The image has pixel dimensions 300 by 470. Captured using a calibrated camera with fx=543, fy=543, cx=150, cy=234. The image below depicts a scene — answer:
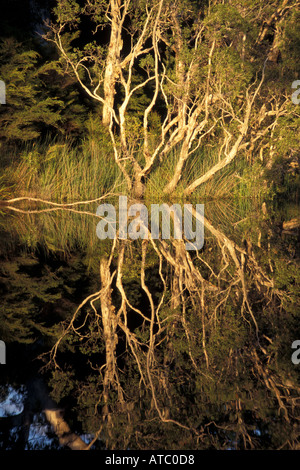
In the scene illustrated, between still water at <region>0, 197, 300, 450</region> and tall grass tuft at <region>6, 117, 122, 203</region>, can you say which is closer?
still water at <region>0, 197, 300, 450</region>

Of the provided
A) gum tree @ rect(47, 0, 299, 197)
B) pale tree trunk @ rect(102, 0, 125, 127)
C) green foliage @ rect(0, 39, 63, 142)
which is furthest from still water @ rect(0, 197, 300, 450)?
pale tree trunk @ rect(102, 0, 125, 127)

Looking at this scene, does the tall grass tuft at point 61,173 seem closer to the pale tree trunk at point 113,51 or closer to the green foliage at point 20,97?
the green foliage at point 20,97

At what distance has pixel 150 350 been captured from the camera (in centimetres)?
229

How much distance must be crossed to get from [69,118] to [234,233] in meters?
6.70

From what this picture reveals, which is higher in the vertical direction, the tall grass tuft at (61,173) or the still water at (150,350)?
the tall grass tuft at (61,173)

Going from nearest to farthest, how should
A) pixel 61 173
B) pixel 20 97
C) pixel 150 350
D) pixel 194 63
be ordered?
pixel 150 350 < pixel 194 63 < pixel 20 97 < pixel 61 173

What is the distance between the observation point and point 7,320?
2621mm

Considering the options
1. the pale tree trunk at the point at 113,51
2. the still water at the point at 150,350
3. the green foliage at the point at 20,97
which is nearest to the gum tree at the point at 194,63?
the pale tree trunk at the point at 113,51

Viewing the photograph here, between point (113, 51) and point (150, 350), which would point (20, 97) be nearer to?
point (113, 51)

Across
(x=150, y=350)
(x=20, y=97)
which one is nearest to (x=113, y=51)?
(x=20, y=97)

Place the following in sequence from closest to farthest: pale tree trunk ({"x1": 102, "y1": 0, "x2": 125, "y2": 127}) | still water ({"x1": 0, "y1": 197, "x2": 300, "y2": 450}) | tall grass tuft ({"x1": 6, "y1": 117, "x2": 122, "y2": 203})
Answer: still water ({"x1": 0, "y1": 197, "x2": 300, "y2": 450}) → tall grass tuft ({"x1": 6, "y1": 117, "x2": 122, "y2": 203}) → pale tree trunk ({"x1": 102, "y1": 0, "x2": 125, "y2": 127})

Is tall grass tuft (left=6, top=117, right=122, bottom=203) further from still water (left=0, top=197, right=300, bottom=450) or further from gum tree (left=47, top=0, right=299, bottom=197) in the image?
still water (left=0, top=197, right=300, bottom=450)

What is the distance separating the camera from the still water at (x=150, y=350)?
1.59m

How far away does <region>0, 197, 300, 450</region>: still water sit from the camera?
1.59 meters
